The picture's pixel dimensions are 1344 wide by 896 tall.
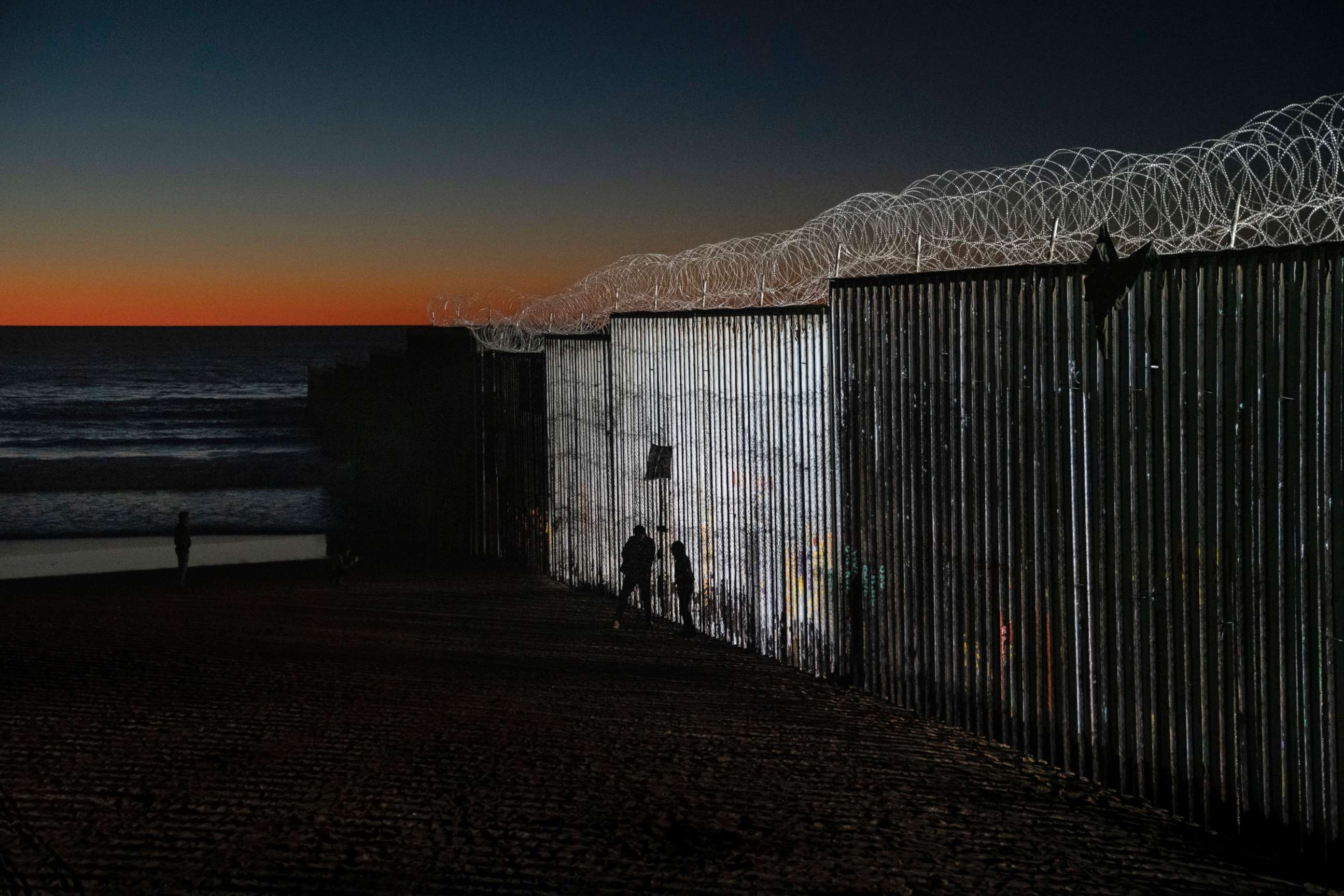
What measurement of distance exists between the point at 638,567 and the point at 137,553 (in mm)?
16031

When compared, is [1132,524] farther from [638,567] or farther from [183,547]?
[183,547]

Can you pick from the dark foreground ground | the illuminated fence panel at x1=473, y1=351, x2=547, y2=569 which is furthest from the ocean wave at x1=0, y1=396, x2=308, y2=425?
the dark foreground ground

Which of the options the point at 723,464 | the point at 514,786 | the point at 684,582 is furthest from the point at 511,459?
the point at 514,786

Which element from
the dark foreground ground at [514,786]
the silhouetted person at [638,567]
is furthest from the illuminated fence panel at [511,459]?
the dark foreground ground at [514,786]

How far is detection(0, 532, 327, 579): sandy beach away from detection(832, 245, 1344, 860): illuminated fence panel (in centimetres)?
1588

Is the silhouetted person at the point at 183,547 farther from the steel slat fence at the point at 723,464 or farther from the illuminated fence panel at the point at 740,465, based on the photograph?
the illuminated fence panel at the point at 740,465

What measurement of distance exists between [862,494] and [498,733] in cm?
335

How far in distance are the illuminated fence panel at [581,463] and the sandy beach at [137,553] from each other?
6603 millimetres

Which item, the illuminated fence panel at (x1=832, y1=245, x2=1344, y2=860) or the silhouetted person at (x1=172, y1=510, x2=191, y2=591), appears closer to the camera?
the illuminated fence panel at (x1=832, y1=245, x2=1344, y2=860)

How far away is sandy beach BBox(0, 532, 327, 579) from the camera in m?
23.5

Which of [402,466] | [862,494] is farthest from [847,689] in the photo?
[402,466]

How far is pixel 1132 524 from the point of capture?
688cm

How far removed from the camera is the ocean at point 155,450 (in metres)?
33.6

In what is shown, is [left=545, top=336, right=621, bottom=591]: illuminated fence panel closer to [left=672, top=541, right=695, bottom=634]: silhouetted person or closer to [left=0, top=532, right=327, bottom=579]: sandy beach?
[left=672, top=541, right=695, bottom=634]: silhouetted person
